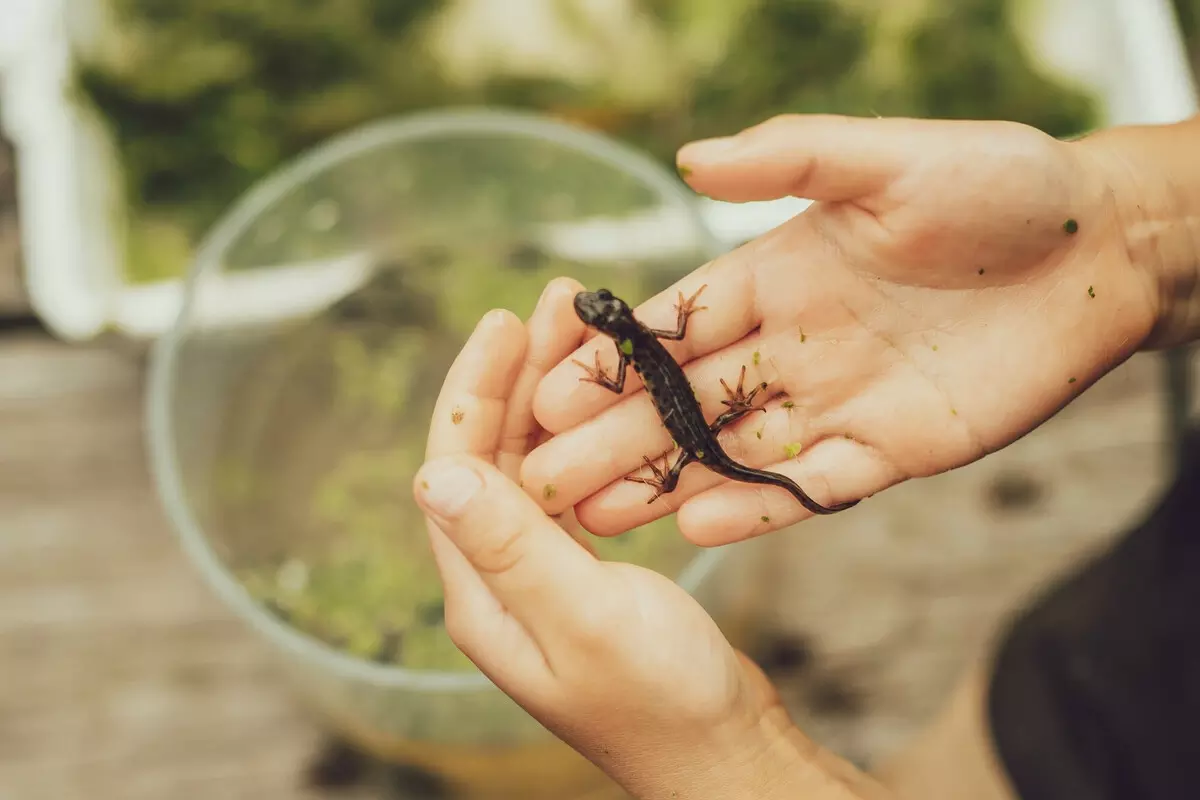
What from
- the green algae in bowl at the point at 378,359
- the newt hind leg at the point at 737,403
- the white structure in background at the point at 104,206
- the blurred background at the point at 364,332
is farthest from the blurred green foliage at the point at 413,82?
the newt hind leg at the point at 737,403

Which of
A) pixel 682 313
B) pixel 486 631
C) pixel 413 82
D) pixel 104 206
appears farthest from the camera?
pixel 413 82

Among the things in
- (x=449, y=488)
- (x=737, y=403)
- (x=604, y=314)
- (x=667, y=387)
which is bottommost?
(x=737, y=403)

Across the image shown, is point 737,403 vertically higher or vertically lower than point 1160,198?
lower

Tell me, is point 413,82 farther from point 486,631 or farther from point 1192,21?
point 1192,21

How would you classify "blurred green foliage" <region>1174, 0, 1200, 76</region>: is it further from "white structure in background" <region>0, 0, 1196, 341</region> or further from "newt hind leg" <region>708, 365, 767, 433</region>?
"newt hind leg" <region>708, 365, 767, 433</region>

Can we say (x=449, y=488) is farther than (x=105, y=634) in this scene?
No

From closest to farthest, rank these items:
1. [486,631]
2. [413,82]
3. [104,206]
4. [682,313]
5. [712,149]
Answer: [486,631] → [712,149] → [682,313] → [104,206] → [413,82]

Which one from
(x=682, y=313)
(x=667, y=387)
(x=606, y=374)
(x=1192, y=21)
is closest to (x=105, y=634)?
(x=606, y=374)

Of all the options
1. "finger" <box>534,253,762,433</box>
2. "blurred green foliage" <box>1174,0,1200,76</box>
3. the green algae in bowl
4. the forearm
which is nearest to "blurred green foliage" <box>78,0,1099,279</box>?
the green algae in bowl
